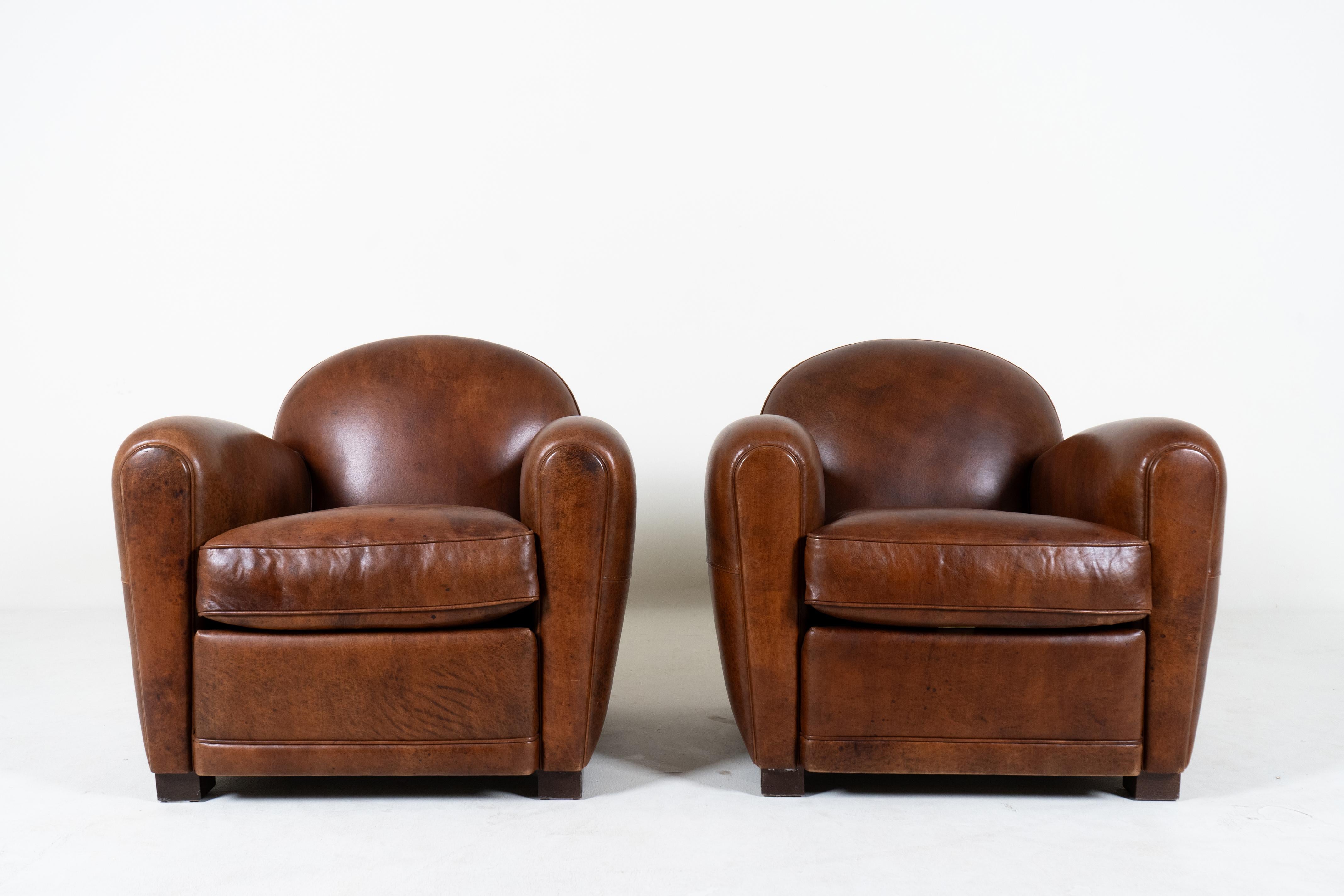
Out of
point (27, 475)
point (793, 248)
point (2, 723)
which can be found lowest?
point (2, 723)

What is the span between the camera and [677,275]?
13.0ft

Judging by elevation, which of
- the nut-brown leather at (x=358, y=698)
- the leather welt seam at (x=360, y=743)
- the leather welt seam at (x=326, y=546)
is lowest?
the leather welt seam at (x=360, y=743)

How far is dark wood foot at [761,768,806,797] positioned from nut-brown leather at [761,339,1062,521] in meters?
0.74

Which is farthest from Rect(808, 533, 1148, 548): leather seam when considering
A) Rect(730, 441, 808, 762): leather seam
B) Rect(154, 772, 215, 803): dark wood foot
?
Rect(154, 772, 215, 803): dark wood foot

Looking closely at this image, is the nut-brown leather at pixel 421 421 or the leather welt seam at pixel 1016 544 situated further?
the nut-brown leather at pixel 421 421

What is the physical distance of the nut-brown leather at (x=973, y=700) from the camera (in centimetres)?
198

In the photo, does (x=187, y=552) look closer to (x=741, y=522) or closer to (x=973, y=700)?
(x=741, y=522)

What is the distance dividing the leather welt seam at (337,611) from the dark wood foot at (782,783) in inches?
24.7

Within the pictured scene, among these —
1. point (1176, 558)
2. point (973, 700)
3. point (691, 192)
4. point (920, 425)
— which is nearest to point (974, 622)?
point (973, 700)

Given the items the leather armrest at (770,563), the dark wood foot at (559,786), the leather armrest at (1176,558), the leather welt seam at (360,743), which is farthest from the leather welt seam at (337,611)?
the leather armrest at (1176,558)

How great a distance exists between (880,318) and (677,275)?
775 mm

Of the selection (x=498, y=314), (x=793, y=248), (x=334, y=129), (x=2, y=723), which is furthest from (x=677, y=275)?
(x=2, y=723)

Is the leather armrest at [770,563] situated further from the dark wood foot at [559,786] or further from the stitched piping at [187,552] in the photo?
the stitched piping at [187,552]

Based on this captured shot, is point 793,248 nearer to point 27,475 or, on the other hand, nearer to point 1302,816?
point 1302,816
